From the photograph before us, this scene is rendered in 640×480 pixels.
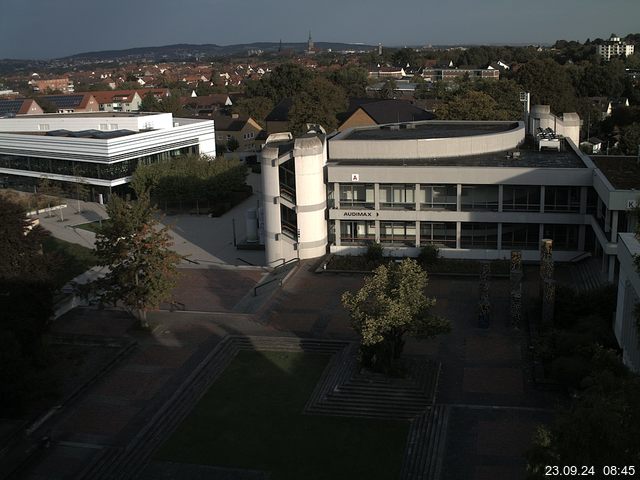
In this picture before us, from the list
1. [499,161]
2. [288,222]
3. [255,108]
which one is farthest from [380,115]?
A: [288,222]

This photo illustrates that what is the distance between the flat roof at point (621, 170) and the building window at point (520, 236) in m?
4.22

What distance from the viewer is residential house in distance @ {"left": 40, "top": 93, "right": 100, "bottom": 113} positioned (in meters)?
106

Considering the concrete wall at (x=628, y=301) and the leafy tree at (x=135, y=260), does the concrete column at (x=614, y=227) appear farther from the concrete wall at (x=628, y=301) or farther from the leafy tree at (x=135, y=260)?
the leafy tree at (x=135, y=260)

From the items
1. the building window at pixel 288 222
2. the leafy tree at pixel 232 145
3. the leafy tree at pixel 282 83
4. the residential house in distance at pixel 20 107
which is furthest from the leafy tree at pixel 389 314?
the leafy tree at pixel 282 83

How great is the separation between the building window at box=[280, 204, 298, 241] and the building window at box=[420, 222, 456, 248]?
641cm

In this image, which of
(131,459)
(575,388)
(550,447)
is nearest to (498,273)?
(575,388)

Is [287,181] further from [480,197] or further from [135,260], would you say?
[135,260]

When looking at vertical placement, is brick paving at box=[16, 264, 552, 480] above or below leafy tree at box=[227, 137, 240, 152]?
below

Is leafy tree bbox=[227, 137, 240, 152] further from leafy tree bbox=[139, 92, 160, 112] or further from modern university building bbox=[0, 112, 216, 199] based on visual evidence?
leafy tree bbox=[139, 92, 160, 112]

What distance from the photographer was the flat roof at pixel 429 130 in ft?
135

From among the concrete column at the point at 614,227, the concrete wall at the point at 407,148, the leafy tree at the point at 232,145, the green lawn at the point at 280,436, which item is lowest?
the green lawn at the point at 280,436

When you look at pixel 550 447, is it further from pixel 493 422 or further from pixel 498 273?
pixel 498 273

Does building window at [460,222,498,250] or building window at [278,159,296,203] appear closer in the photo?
building window at [460,222,498,250]

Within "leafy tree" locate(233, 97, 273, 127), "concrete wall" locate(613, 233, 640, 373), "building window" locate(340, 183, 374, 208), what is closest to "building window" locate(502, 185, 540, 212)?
Result: "building window" locate(340, 183, 374, 208)
